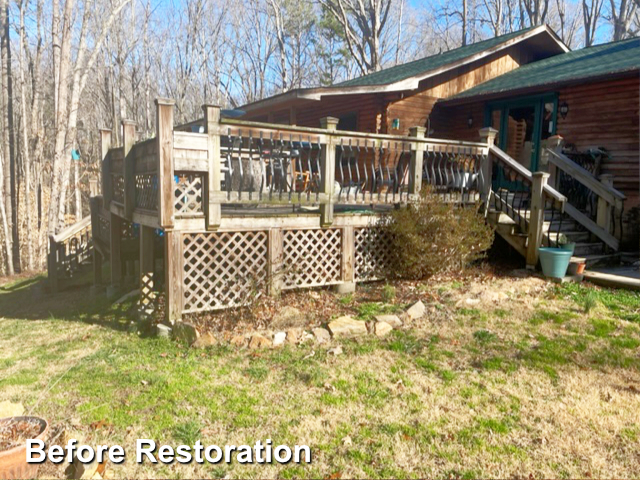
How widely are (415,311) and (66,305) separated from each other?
6.55m

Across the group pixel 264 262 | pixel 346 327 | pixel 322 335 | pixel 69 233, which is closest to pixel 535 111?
pixel 264 262

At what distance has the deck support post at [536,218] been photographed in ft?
24.6

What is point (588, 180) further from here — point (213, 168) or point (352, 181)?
point (213, 168)

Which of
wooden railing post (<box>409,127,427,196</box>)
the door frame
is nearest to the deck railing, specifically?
wooden railing post (<box>409,127,427,196</box>)

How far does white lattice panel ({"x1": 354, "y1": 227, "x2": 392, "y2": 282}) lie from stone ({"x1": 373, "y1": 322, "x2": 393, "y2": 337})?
5.54ft

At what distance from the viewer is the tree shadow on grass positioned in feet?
23.4

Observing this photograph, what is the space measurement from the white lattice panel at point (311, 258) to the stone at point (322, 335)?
1222mm

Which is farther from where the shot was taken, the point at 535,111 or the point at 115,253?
the point at 535,111

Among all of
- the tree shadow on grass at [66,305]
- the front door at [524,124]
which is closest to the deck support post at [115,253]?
the tree shadow on grass at [66,305]

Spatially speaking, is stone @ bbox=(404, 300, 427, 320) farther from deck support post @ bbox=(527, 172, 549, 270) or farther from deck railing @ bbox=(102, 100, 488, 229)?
deck support post @ bbox=(527, 172, 549, 270)

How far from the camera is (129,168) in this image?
7191 millimetres

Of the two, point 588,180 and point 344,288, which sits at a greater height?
point 588,180

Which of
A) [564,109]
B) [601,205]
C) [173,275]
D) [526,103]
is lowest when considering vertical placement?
[173,275]

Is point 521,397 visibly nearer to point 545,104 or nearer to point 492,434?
point 492,434
